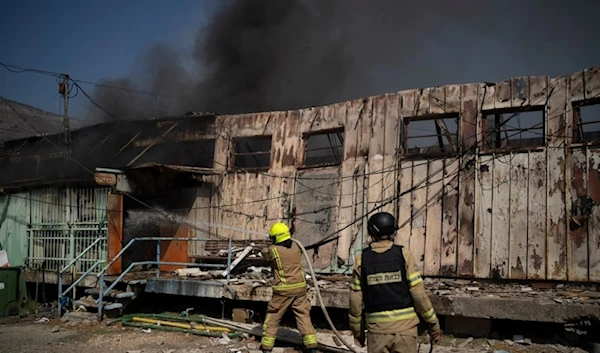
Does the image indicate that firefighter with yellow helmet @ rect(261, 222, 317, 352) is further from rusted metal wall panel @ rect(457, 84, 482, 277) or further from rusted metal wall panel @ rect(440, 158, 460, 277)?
rusted metal wall panel @ rect(457, 84, 482, 277)

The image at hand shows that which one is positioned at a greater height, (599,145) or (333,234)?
(599,145)

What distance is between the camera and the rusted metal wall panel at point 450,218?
10.5m

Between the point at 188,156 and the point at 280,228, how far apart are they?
24.6 ft

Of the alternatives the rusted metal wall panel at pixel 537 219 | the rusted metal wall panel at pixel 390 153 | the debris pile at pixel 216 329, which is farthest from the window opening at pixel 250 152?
the rusted metal wall panel at pixel 537 219

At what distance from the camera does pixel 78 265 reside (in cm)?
1438

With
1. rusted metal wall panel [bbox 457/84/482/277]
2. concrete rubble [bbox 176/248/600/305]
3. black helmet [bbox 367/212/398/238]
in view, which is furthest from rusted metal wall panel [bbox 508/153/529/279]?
black helmet [bbox 367/212/398/238]

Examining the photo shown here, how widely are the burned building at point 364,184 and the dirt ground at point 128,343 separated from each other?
179 centimetres

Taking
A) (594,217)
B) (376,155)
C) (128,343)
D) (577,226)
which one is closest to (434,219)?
(376,155)

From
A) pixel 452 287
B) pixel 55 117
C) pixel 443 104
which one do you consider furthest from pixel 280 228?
pixel 55 117

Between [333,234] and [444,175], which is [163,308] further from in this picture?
[444,175]

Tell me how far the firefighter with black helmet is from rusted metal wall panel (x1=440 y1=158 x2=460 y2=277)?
6042 mm

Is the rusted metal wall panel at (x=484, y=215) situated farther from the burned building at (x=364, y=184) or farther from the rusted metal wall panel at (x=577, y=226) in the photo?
the rusted metal wall panel at (x=577, y=226)

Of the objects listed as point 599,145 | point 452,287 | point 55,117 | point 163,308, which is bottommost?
point 163,308

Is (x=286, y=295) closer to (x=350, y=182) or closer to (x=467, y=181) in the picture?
(x=350, y=182)
